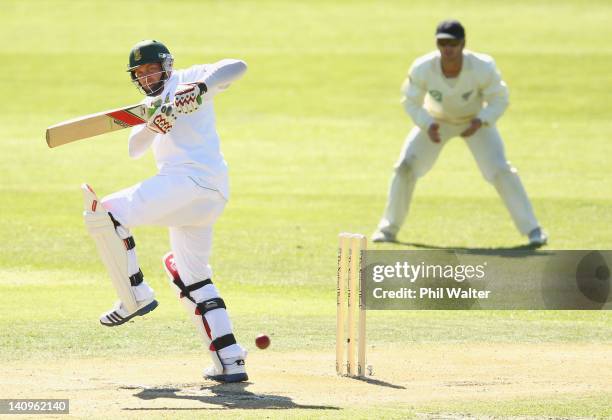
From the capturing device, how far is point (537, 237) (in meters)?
13.5

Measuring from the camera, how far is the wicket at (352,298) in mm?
7504

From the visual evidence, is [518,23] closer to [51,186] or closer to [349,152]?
[349,152]

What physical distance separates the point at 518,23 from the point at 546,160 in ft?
44.2

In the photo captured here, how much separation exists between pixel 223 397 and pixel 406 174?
6.77m

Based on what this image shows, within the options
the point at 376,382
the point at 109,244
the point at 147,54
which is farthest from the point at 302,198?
the point at 109,244

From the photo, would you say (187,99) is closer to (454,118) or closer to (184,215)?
(184,215)

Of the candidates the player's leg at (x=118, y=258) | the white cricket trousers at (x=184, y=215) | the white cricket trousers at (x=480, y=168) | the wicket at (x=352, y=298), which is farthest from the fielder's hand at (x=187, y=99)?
the white cricket trousers at (x=480, y=168)

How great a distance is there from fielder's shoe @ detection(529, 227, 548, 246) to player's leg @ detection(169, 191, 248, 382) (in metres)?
6.49

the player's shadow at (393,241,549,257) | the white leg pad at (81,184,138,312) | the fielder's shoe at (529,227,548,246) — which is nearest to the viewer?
the white leg pad at (81,184,138,312)

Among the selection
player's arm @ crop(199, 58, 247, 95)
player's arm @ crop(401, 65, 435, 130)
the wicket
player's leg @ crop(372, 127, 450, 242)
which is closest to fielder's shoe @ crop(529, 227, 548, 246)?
player's leg @ crop(372, 127, 450, 242)

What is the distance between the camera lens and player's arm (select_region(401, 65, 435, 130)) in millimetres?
13016

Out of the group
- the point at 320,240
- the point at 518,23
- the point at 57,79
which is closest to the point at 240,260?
the point at 320,240

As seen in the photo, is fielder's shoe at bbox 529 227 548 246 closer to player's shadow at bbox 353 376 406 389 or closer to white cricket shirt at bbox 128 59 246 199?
player's shadow at bbox 353 376 406 389

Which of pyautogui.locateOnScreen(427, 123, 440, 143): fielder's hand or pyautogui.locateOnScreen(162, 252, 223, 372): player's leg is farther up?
pyautogui.locateOnScreen(427, 123, 440, 143): fielder's hand
